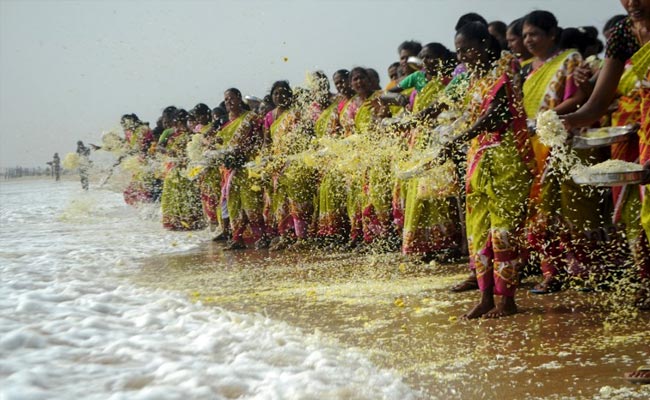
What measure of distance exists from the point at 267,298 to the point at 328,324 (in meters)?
1.26

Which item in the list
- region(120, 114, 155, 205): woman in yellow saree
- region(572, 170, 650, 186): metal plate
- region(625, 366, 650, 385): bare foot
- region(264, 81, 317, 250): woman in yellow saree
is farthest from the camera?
region(120, 114, 155, 205): woman in yellow saree

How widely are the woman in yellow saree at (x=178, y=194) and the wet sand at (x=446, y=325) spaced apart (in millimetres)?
5920

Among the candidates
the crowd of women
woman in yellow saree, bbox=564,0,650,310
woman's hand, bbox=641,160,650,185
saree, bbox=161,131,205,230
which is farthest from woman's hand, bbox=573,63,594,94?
saree, bbox=161,131,205,230

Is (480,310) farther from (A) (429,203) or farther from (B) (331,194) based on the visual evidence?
(B) (331,194)

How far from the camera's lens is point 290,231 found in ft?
32.7

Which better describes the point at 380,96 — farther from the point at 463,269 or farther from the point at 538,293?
the point at 538,293

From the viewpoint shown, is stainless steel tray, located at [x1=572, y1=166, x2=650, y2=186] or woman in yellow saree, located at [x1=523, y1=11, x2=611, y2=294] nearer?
stainless steel tray, located at [x1=572, y1=166, x2=650, y2=186]

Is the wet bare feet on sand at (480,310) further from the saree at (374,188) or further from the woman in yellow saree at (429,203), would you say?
the saree at (374,188)

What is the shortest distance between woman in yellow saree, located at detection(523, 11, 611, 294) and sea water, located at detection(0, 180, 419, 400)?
7.41ft

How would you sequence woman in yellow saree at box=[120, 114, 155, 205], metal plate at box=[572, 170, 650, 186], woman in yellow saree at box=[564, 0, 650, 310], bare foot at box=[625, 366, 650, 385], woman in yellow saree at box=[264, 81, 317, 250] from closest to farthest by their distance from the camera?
bare foot at box=[625, 366, 650, 385] < metal plate at box=[572, 170, 650, 186] < woman in yellow saree at box=[564, 0, 650, 310] < woman in yellow saree at box=[264, 81, 317, 250] < woman in yellow saree at box=[120, 114, 155, 205]

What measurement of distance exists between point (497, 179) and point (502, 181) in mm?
37

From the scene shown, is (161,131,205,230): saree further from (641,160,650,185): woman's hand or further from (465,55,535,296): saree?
(641,160,650,185): woman's hand

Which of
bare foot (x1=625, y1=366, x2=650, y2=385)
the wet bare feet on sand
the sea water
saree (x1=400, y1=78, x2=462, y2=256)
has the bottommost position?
the sea water

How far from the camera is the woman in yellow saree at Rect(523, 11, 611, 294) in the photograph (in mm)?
5320
